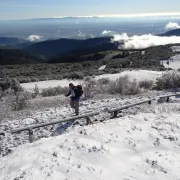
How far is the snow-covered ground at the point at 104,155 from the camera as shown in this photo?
6652 mm

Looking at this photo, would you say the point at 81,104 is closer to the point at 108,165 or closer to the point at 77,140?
the point at 77,140

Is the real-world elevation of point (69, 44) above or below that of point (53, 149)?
below

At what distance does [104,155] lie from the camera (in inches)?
294

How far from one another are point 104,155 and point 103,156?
6 cm

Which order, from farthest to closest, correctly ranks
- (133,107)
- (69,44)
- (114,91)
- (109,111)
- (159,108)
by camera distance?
(69,44) < (114,91) < (133,107) < (159,108) < (109,111)

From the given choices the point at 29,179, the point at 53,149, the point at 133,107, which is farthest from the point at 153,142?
the point at 133,107

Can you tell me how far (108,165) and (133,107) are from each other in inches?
231

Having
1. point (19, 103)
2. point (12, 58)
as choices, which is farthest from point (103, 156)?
point (12, 58)

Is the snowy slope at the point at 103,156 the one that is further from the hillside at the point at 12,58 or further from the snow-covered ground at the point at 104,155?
the hillside at the point at 12,58

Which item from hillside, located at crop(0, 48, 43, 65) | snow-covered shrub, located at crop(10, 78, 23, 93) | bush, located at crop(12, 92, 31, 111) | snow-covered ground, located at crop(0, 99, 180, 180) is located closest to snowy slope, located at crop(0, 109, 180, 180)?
snow-covered ground, located at crop(0, 99, 180, 180)

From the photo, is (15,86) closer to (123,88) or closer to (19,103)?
(19,103)

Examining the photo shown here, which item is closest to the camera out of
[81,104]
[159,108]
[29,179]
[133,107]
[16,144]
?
[29,179]

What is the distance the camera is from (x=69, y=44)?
19012 cm

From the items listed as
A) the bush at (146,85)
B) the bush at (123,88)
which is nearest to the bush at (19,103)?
the bush at (123,88)
